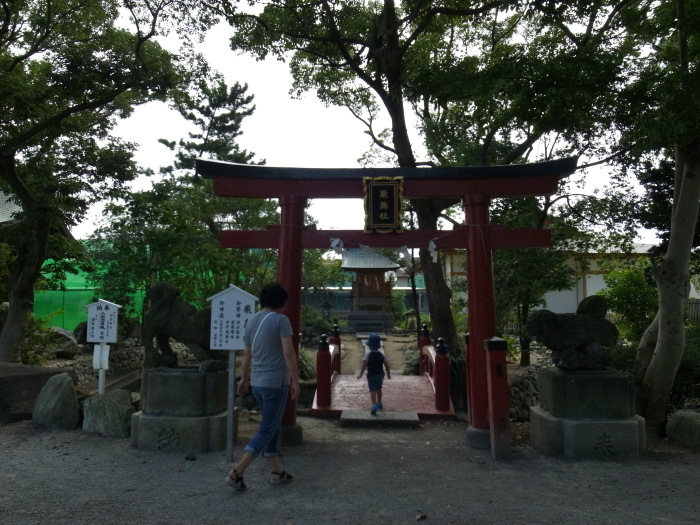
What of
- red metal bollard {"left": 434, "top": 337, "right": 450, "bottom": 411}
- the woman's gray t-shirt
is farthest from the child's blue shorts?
the woman's gray t-shirt

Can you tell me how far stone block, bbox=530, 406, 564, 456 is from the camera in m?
6.14

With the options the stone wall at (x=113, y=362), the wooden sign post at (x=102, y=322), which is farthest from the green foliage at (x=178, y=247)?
the wooden sign post at (x=102, y=322)

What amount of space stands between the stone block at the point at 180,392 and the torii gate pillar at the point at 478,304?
311 cm

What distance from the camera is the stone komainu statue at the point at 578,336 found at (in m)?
6.30

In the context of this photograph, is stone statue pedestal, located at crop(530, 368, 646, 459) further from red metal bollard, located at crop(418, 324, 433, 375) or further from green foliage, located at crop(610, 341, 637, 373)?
red metal bollard, located at crop(418, 324, 433, 375)

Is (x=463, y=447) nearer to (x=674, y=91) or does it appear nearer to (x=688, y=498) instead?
(x=688, y=498)

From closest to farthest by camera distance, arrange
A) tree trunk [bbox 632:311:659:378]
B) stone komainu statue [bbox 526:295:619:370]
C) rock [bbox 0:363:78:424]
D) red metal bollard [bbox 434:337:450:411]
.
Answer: stone komainu statue [bbox 526:295:619:370] → rock [bbox 0:363:78:424] → tree trunk [bbox 632:311:659:378] → red metal bollard [bbox 434:337:450:411]

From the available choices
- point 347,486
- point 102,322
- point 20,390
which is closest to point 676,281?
point 347,486

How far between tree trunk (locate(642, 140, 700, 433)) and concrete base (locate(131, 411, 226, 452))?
19.8 ft

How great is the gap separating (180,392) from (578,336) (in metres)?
4.59

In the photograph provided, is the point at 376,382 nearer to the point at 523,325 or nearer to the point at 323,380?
the point at 323,380

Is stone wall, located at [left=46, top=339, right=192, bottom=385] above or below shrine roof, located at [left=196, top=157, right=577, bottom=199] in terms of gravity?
below

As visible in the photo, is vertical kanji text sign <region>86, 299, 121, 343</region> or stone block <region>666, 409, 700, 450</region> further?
vertical kanji text sign <region>86, 299, 121, 343</region>

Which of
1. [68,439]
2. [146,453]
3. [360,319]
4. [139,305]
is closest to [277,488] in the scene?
[146,453]
